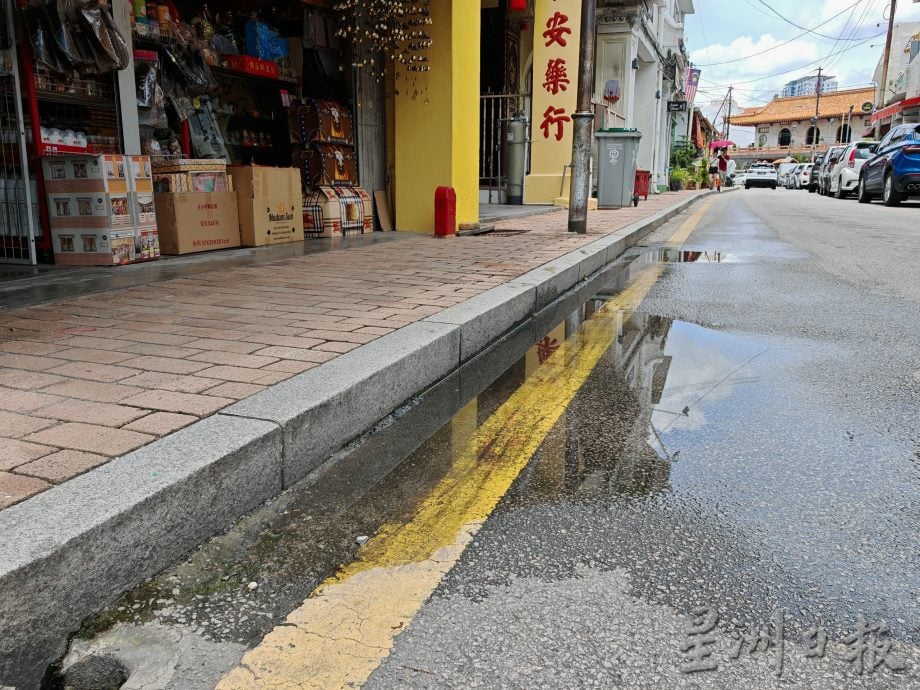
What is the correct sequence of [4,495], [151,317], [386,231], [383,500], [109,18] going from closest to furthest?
[4,495] < [383,500] < [151,317] < [109,18] < [386,231]

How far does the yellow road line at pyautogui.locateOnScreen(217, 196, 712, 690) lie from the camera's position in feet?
5.39

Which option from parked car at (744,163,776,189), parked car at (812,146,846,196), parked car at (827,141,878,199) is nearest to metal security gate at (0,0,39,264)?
parked car at (827,141,878,199)

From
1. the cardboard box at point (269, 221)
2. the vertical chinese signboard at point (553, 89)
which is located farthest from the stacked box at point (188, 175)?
the vertical chinese signboard at point (553, 89)

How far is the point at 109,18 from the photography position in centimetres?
577

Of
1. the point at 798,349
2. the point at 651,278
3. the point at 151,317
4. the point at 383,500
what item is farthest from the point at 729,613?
the point at 651,278

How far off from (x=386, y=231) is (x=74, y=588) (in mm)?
8091

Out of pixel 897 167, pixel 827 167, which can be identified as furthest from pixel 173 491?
pixel 827 167

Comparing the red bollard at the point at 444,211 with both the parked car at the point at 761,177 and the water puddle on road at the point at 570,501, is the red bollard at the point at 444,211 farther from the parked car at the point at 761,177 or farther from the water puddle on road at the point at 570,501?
the parked car at the point at 761,177

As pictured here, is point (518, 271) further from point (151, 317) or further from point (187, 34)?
point (187, 34)

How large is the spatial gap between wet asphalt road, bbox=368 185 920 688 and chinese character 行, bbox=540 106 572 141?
40.8 feet

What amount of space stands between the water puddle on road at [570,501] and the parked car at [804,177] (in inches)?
1681

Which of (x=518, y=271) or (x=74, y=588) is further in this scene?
(x=518, y=271)

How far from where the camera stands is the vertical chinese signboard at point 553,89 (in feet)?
51.5

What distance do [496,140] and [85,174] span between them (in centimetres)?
1271
